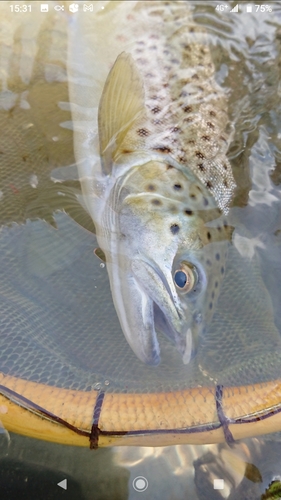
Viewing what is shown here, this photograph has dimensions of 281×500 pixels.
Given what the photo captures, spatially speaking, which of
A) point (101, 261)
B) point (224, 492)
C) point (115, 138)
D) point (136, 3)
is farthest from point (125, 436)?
point (136, 3)

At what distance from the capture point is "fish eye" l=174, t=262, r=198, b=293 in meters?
1.95

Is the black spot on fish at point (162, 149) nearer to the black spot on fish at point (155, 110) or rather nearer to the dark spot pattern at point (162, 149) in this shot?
the dark spot pattern at point (162, 149)

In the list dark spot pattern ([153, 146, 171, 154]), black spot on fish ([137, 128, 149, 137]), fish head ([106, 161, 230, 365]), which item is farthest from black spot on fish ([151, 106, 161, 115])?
fish head ([106, 161, 230, 365])

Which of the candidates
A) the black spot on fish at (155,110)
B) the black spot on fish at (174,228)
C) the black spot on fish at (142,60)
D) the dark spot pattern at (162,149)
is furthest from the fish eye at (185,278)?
the black spot on fish at (142,60)

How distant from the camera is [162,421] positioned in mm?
1651

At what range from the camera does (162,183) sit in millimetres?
2291

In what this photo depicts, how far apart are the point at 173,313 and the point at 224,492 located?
Answer: 3.04ft

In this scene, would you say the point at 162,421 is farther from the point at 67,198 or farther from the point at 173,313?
the point at 67,198

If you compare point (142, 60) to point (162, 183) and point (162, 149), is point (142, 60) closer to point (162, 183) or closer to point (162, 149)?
point (162, 149)

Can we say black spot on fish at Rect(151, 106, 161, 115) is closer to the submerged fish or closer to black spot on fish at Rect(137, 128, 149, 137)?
→ the submerged fish

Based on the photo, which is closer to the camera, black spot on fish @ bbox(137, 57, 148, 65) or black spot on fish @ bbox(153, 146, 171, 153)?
black spot on fish @ bbox(153, 146, 171, 153)

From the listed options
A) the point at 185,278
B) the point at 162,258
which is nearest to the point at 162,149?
the point at 162,258

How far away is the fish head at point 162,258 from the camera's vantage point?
6.25ft

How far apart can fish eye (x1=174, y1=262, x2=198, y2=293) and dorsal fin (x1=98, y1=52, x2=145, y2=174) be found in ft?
2.76
